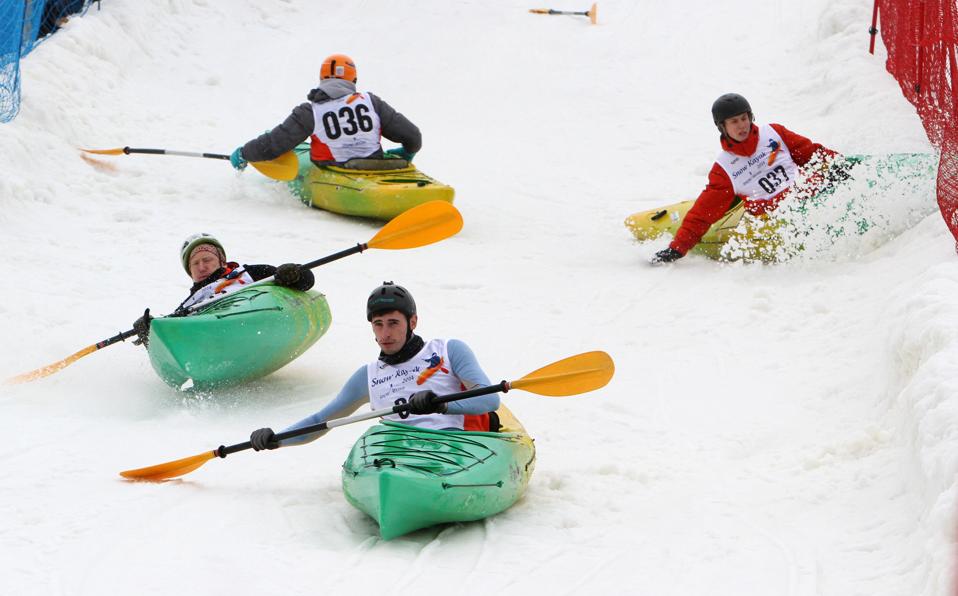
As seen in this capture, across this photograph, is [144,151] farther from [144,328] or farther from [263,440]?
[263,440]

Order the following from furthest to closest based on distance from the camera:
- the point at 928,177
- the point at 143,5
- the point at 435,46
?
the point at 435,46 → the point at 143,5 → the point at 928,177

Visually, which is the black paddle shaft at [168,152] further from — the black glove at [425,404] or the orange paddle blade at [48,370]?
the black glove at [425,404]

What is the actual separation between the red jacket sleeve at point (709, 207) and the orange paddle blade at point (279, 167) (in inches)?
113

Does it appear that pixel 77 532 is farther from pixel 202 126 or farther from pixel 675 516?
pixel 202 126

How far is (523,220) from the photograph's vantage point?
9062mm

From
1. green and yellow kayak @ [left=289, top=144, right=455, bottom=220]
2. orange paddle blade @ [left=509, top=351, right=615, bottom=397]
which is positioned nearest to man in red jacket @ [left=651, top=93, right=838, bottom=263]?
green and yellow kayak @ [left=289, top=144, right=455, bottom=220]

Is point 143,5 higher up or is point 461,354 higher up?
point 143,5

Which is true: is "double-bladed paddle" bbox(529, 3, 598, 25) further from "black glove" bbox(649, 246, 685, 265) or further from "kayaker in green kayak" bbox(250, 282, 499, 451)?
"kayaker in green kayak" bbox(250, 282, 499, 451)

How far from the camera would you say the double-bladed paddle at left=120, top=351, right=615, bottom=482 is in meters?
4.76

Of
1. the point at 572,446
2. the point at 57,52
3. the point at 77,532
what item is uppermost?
the point at 57,52

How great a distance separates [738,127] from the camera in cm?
741

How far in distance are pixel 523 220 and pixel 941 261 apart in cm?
375

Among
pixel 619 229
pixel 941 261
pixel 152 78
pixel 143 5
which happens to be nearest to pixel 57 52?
pixel 152 78

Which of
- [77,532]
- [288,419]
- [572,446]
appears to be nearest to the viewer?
[77,532]
